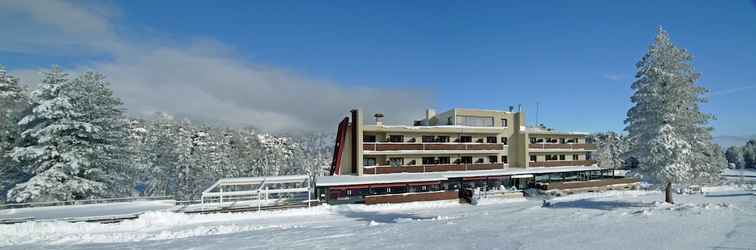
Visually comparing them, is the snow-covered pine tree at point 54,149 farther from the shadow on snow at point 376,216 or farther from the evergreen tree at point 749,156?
the evergreen tree at point 749,156

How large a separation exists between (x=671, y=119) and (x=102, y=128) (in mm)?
36691

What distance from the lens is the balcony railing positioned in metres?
29.1

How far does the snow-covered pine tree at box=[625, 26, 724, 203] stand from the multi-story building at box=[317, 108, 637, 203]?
41.3ft

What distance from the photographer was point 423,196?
1037 inches

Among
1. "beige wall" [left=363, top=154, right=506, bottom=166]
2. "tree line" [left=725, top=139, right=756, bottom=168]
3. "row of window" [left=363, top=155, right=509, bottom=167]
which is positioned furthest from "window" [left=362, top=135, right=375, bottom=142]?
"tree line" [left=725, top=139, right=756, bottom=168]

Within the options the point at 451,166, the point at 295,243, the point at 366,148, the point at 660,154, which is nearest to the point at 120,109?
the point at 366,148

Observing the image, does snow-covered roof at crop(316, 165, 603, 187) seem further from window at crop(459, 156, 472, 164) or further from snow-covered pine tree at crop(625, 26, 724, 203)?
snow-covered pine tree at crop(625, 26, 724, 203)

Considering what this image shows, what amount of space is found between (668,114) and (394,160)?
65.8ft

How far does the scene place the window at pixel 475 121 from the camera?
36.3 metres

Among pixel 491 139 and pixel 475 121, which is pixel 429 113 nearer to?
pixel 475 121

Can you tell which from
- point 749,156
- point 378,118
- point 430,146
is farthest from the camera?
point 749,156

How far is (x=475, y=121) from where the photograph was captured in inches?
1462

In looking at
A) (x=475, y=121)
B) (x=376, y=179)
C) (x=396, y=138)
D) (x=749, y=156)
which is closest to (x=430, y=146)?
(x=396, y=138)

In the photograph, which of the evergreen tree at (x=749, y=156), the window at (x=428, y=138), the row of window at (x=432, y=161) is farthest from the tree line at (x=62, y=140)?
the evergreen tree at (x=749, y=156)
